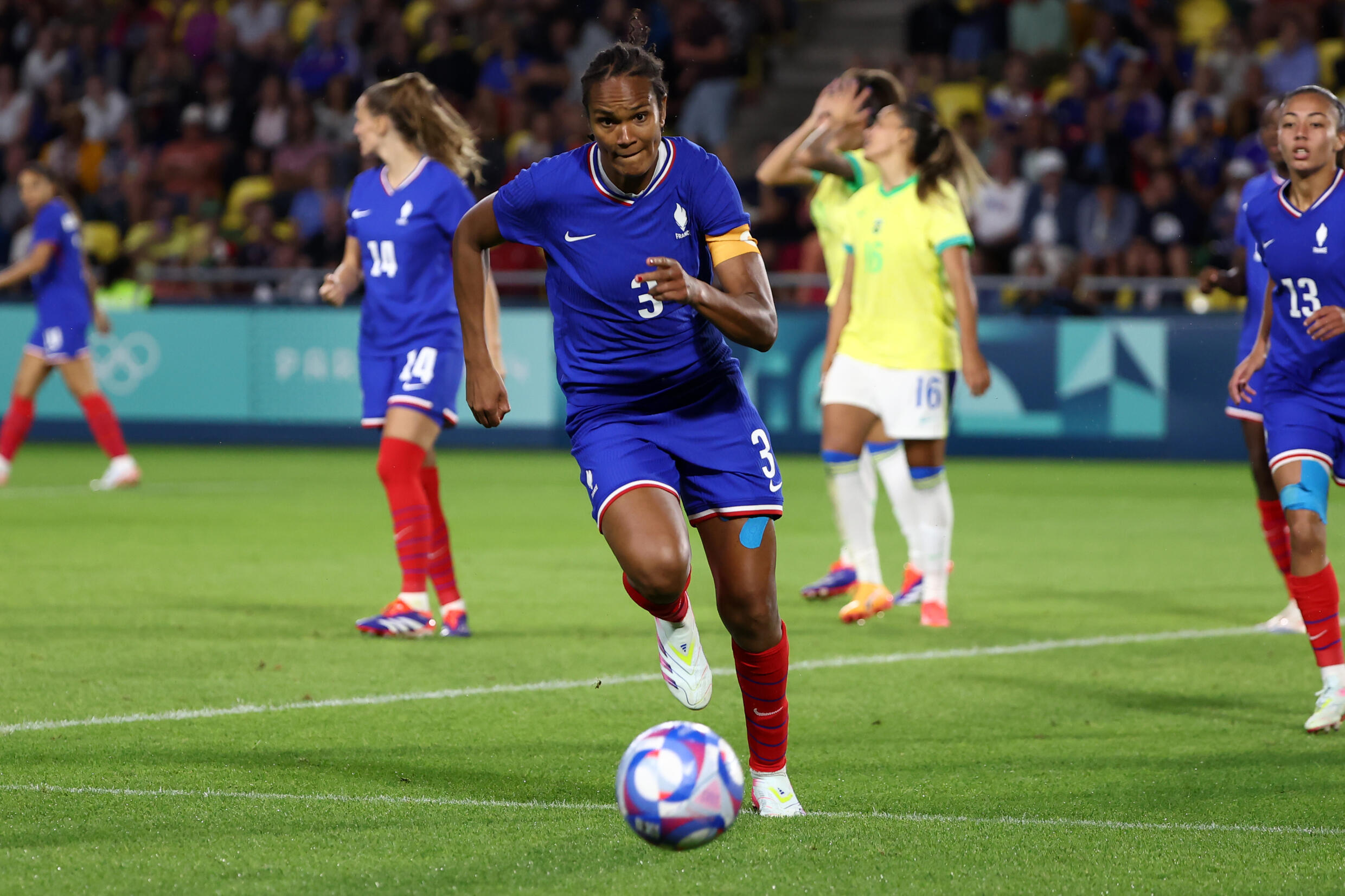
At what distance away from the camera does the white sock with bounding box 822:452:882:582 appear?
9023 millimetres

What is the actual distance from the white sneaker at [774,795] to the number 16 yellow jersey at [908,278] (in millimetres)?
4134

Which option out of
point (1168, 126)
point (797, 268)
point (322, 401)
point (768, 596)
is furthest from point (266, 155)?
point (768, 596)

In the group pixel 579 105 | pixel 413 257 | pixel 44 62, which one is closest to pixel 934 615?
pixel 413 257

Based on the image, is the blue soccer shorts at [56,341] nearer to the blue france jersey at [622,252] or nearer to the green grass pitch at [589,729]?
the green grass pitch at [589,729]

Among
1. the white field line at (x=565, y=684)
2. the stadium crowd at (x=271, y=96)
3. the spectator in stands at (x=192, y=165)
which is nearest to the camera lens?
the white field line at (x=565, y=684)

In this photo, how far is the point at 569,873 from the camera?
430 cm

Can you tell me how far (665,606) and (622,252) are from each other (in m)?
0.96

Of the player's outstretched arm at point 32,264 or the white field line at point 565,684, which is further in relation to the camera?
the player's outstretched arm at point 32,264

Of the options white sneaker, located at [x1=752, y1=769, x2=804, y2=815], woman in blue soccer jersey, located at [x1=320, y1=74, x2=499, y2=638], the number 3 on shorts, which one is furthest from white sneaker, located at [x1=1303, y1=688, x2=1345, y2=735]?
the number 3 on shorts

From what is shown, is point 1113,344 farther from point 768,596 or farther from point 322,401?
point 768,596

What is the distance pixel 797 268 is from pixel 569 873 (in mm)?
15966

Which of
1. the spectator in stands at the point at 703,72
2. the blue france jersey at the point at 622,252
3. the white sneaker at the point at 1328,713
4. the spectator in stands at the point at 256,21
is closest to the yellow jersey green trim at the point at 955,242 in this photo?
the white sneaker at the point at 1328,713

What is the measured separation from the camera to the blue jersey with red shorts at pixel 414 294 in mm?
8312

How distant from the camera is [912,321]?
8867 millimetres
